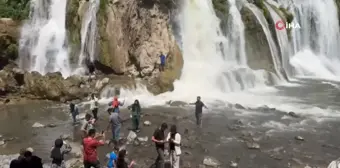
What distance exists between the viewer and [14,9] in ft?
115

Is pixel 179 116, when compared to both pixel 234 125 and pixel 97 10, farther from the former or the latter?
pixel 97 10

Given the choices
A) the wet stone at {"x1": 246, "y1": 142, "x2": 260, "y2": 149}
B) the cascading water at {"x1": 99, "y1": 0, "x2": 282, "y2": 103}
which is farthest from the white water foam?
the wet stone at {"x1": 246, "y1": 142, "x2": 260, "y2": 149}

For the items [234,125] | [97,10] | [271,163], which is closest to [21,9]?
[97,10]

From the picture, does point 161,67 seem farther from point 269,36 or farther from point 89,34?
point 269,36

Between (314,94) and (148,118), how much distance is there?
1232cm

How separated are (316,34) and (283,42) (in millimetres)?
6180

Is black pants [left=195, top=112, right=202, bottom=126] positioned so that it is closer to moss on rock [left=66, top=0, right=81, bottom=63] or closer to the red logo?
moss on rock [left=66, top=0, right=81, bottom=63]

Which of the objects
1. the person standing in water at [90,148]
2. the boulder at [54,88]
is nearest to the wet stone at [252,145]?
the person standing in water at [90,148]

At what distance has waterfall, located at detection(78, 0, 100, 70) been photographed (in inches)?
1097

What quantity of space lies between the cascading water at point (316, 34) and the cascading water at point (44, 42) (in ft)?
64.1

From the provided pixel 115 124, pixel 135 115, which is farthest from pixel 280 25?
pixel 115 124

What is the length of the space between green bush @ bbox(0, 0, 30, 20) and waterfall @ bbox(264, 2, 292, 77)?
19850mm

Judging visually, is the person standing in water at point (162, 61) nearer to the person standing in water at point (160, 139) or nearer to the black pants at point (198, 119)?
the black pants at point (198, 119)

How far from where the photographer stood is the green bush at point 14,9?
33.3 m
